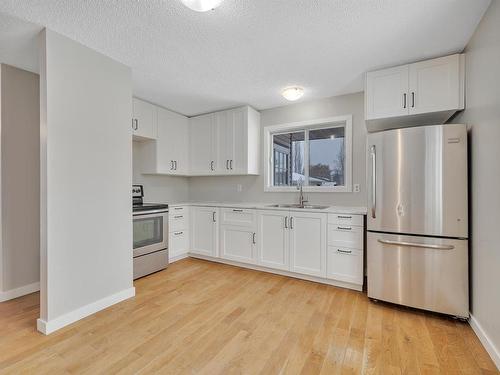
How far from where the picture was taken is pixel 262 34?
197 cm

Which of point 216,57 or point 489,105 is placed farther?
point 216,57

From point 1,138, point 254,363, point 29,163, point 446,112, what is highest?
point 446,112

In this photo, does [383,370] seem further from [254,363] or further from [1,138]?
[1,138]

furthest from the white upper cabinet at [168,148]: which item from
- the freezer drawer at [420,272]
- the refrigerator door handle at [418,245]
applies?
the refrigerator door handle at [418,245]

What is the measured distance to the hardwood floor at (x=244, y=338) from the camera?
1.55 meters

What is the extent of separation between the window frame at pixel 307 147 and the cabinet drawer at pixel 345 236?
73 cm

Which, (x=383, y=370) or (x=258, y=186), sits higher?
(x=258, y=186)

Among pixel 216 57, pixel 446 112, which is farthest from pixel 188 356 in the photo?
pixel 446 112

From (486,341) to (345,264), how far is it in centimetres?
118

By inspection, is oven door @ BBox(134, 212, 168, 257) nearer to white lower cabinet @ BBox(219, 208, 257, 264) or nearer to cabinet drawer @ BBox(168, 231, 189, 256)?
cabinet drawer @ BBox(168, 231, 189, 256)

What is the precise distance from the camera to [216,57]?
2.33 m

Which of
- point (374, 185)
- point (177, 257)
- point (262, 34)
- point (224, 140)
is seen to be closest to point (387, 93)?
point (374, 185)

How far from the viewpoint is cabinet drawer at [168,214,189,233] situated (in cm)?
352

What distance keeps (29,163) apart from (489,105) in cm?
412
